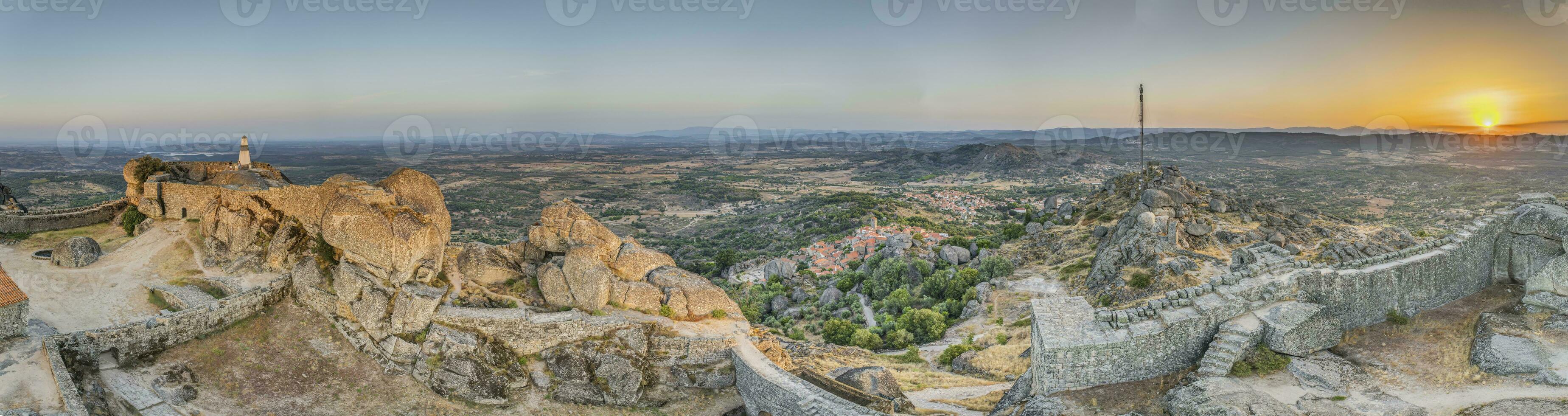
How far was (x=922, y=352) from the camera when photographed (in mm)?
23484

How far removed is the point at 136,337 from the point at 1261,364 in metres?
20.9

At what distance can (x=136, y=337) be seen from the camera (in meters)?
13.9

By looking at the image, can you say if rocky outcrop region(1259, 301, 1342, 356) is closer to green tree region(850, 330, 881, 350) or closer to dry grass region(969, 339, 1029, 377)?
dry grass region(969, 339, 1029, 377)

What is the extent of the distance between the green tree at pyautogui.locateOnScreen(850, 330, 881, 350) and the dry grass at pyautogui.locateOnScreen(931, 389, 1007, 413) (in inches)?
332

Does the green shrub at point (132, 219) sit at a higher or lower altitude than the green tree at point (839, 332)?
higher

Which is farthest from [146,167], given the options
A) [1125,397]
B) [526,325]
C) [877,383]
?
[1125,397]

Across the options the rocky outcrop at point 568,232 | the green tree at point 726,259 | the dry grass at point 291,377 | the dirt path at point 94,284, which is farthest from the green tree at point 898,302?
the dirt path at point 94,284

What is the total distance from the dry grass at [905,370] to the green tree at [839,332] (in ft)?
11.9

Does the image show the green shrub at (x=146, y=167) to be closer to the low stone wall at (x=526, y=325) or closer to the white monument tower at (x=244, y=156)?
the white monument tower at (x=244, y=156)

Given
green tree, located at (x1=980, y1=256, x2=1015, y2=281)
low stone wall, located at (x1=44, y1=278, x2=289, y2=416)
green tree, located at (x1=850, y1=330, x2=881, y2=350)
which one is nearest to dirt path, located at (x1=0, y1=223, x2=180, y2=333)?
low stone wall, located at (x1=44, y1=278, x2=289, y2=416)

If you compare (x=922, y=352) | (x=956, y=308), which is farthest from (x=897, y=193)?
(x=922, y=352)

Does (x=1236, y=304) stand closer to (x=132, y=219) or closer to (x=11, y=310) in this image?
(x=11, y=310)

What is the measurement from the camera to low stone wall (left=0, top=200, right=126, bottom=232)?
2083cm

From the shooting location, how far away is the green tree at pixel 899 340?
82.6ft
